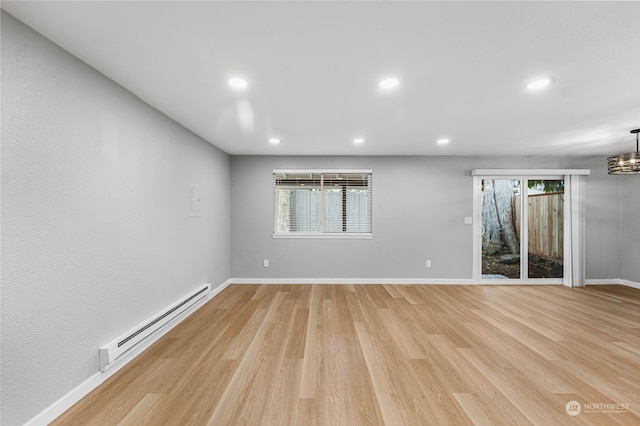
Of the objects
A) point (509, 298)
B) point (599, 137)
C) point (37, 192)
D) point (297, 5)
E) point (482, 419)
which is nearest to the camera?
point (297, 5)

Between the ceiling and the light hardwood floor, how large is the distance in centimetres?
243

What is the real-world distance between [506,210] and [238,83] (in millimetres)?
5278

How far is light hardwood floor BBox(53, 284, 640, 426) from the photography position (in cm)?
183

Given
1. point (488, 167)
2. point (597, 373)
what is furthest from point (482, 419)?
point (488, 167)

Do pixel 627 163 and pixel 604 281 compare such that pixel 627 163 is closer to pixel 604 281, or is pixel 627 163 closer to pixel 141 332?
pixel 604 281

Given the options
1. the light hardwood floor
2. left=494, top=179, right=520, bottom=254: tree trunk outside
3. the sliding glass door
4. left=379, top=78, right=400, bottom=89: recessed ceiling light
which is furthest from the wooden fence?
left=379, top=78, right=400, bottom=89: recessed ceiling light

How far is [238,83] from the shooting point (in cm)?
230

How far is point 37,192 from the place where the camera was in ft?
5.46

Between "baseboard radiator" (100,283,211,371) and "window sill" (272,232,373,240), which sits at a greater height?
"window sill" (272,232,373,240)

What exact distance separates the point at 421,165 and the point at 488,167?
1.25m

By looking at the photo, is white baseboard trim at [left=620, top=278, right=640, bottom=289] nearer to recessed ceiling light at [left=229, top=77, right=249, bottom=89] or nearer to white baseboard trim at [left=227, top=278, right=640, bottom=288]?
white baseboard trim at [left=227, top=278, right=640, bottom=288]

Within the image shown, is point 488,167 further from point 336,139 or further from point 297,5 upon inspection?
point 297,5

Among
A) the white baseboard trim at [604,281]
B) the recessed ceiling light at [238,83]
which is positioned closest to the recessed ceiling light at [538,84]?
the recessed ceiling light at [238,83]

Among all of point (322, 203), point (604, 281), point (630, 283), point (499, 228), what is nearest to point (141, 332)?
point (322, 203)
